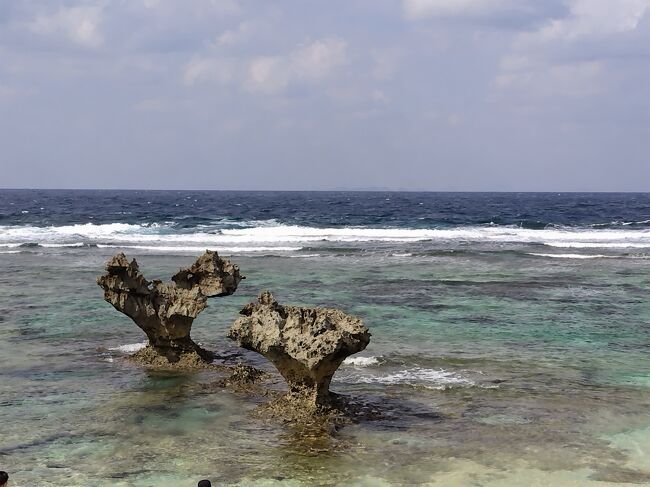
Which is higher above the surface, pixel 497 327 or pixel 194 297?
pixel 194 297

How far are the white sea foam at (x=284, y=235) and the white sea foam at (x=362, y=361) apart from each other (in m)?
28.6

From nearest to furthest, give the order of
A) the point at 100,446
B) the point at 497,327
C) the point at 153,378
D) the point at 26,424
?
the point at 100,446 → the point at 26,424 → the point at 153,378 → the point at 497,327

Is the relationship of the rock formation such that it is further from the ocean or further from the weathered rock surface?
the weathered rock surface

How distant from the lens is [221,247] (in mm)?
42594

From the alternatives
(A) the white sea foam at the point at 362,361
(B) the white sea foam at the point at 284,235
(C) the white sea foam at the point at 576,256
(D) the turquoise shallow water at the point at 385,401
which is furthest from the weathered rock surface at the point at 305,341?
(B) the white sea foam at the point at 284,235

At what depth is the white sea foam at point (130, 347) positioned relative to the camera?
1548 cm

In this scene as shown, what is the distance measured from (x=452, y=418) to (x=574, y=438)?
179 centimetres

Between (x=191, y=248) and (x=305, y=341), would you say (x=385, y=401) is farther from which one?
(x=191, y=248)

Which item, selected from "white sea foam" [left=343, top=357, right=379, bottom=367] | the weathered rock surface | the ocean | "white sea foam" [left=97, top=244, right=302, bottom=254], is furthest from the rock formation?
"white sea foam" [left=97, top=244, right=302, bottom=254]

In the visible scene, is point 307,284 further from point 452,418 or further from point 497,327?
point 452,418

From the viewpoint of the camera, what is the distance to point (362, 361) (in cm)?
1452

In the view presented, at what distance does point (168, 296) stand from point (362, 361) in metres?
4.10

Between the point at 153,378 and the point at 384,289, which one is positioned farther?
the point at 384,289

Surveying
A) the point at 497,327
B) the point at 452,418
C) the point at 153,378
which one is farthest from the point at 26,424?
the point at 497,327
